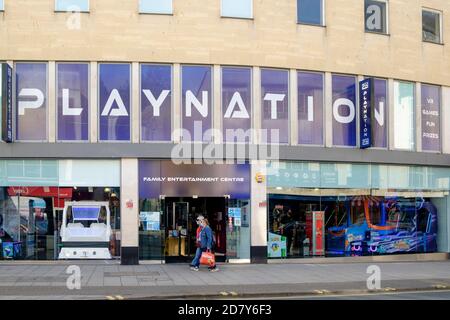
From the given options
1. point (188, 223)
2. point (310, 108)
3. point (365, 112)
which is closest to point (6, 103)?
point (188, 223)

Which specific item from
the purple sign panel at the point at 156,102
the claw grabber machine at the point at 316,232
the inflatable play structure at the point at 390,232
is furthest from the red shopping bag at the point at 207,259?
the inflatable play structure at the point at 390,232

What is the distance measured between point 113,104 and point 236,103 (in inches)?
165

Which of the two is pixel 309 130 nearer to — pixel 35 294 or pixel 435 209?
pixel 435 209

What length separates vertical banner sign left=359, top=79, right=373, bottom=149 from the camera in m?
22.5

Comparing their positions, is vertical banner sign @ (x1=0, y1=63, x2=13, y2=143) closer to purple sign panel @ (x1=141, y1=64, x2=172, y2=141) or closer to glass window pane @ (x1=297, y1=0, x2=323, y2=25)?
purple sign panel @ (x1=141, y1=64, x2=172, y2=141)

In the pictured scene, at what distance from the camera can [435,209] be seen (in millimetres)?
25109

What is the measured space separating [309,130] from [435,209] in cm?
652

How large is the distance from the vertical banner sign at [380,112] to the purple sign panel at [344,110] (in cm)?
95

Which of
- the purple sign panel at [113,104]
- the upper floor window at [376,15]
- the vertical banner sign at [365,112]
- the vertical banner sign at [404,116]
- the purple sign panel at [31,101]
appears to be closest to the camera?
the purple sign panel at [31,101]

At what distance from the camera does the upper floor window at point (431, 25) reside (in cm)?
2516

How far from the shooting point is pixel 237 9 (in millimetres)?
22156

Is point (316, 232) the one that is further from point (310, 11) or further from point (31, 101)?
point (31, 101)

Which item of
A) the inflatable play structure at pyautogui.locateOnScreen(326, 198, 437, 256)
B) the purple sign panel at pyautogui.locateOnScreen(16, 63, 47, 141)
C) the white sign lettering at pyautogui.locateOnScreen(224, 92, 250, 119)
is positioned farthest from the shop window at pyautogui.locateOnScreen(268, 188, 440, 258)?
the purple sign panel at pyautogui.locateOnScreen(16, 63, 47, 141)

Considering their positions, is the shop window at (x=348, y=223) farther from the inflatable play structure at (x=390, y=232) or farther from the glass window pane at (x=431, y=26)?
the glass window pane at (x=431, y=26)
